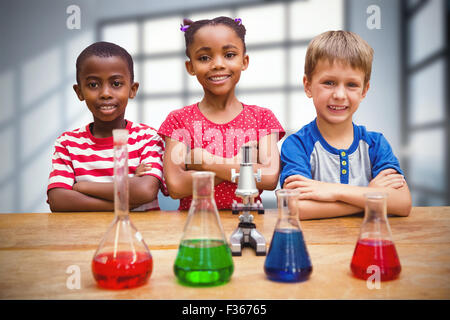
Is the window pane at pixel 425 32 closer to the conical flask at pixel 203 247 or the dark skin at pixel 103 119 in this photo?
the dark skin at pixel 103 119

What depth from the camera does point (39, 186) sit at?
2.87 m

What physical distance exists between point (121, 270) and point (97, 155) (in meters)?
1.04

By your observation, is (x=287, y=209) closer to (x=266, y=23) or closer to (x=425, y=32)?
(x=266, y=23)

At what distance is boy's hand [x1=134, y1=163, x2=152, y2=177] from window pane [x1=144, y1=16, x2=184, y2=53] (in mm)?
1492

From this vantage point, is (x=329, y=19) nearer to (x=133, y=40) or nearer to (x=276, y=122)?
(x=133, y=40)

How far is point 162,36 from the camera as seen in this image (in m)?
2.75

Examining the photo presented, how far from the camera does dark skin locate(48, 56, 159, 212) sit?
1387 millimetres

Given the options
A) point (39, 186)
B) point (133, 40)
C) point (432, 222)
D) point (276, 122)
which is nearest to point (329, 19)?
point (133, 40)

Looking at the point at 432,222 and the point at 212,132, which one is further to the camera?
the point at 212,132

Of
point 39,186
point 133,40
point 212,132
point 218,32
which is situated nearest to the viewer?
point 218,32

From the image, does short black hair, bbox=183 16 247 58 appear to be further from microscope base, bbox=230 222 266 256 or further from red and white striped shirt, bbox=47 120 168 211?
microscope base, bbox=230 222 266 256

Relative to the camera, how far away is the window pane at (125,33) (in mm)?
2539

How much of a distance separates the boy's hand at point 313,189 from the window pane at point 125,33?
1.82 meters
